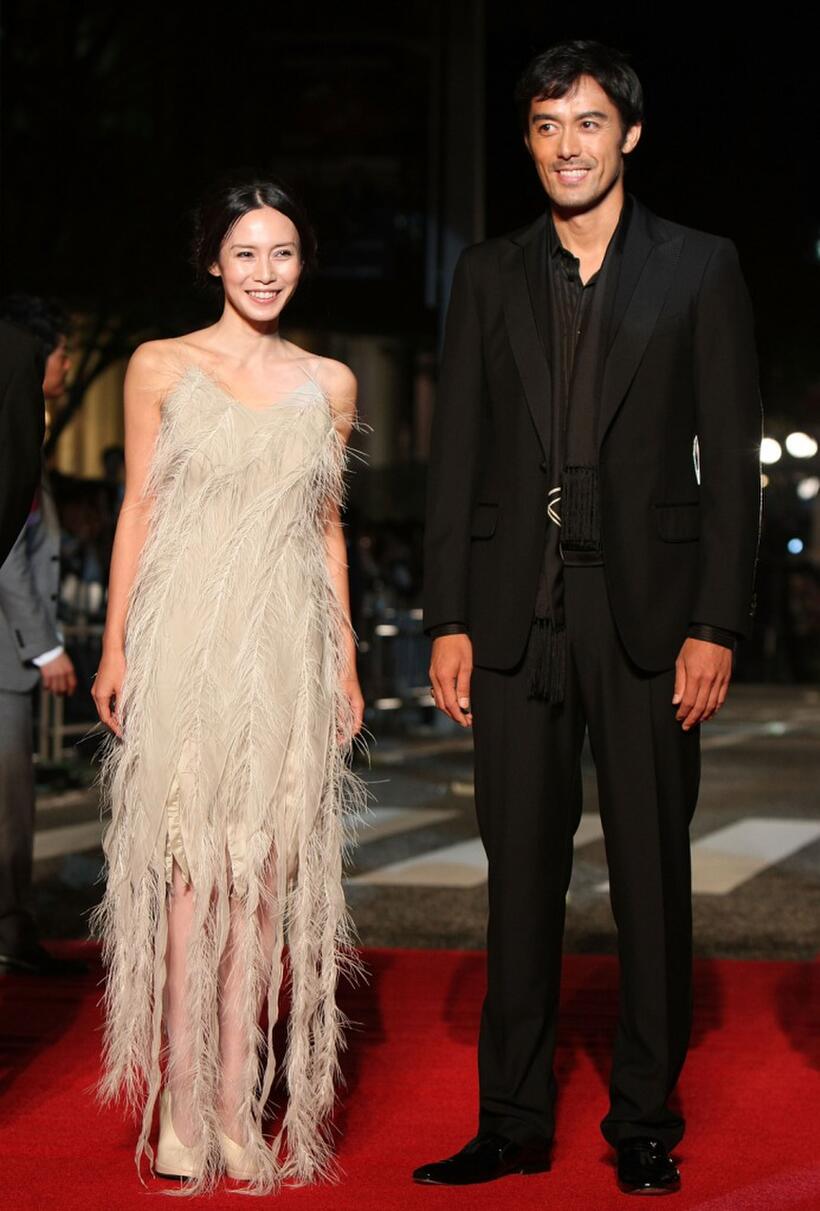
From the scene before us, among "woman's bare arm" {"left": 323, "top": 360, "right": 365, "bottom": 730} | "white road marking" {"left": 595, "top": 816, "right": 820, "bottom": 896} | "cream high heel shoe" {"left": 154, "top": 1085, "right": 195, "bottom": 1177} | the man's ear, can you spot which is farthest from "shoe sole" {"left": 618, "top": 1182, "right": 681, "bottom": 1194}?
Result: "white road marking" {"left": 595, "top": 816, "right": 820, "bottom": 896}

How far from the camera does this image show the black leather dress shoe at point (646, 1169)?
4117mm

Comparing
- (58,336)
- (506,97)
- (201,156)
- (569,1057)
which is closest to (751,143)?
(506,97)

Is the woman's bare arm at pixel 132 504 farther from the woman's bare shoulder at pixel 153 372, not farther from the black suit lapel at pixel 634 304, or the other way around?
the black suit lapel at pixel 634 304

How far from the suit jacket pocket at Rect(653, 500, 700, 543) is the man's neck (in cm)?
57

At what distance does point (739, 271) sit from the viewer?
434cm

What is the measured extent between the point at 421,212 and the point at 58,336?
76.7 ft

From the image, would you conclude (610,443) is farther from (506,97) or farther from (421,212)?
(421,212)

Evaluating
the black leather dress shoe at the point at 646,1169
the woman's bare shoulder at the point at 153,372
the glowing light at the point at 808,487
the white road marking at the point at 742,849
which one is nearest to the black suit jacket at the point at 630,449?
the woman's bare shoulder at the point at 153,372

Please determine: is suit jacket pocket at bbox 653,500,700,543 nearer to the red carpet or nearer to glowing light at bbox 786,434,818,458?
the red carpet

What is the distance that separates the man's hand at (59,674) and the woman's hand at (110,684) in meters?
2.38

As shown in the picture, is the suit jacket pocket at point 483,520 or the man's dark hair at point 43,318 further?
the man's dark hair at point 43,318

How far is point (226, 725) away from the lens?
4344mm

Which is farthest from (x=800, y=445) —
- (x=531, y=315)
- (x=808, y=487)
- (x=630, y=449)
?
(x=630, y=449)

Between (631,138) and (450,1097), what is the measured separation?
2.37 meters
